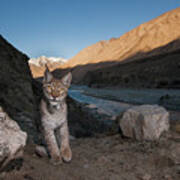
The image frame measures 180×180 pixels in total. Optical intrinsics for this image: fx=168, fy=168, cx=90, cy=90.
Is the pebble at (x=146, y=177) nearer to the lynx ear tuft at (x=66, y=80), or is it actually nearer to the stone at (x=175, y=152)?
the stone at (x=175, y=152)

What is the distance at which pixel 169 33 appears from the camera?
68.4 m

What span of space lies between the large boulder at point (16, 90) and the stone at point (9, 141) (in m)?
3.57

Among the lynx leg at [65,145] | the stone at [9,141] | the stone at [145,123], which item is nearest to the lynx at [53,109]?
the lynx leg at [65,145]

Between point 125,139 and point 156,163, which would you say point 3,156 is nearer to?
point 156,163

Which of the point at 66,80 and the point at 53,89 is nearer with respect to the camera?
the point at 53,89

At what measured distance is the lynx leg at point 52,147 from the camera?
309 centimetres

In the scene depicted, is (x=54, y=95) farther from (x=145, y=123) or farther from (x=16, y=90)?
(x=16, y=90)

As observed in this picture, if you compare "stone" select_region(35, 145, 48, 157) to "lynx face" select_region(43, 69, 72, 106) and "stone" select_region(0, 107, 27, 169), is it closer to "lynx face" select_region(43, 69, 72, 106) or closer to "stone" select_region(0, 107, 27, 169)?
"lynx face" select_region(43, 69, 72, 106)

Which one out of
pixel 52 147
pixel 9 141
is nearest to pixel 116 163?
pixel 52 147

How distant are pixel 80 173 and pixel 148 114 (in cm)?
224

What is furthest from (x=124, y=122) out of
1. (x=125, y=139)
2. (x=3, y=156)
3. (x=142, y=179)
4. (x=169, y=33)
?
(x=169, y=33)

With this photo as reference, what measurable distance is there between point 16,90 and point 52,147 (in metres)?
4.88

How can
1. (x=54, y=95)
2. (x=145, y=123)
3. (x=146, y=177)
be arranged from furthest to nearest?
(x=145, y=123)
(x=54, y=95)
(x=146, y=177)

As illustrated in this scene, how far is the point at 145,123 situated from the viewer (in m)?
4.11
